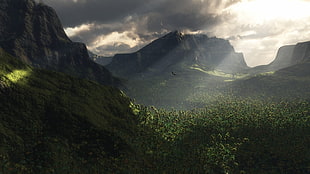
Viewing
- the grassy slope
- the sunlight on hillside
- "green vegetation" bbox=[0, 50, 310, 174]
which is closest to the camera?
the grassy slope

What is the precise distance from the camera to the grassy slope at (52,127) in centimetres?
8256

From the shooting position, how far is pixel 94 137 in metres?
109

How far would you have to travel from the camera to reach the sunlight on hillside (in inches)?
4351

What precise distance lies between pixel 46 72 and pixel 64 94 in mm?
26186

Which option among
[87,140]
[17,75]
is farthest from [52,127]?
[17,75]

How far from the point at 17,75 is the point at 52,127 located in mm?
38611

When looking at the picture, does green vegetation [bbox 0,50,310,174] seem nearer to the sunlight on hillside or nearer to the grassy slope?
the grassy slope

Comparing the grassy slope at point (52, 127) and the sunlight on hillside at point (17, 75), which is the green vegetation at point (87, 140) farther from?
the sunlight on hillside at point (17, 75)

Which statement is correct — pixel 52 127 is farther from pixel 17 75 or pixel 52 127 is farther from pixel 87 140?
pixel 17 75

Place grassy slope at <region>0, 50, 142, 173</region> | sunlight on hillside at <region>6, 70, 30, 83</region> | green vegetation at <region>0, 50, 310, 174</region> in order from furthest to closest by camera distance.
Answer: sunlight on hillside at <region>6, 70, 30, 83</region> < green vegetation at <region>0, 50, 310, 174</region> < grassy slope at <region>0, 50, 142, 173</region>

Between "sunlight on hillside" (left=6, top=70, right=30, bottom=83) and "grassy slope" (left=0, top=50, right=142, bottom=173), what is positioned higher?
"sunlight on hillside" (left=6, top=70, right=30, bottom=83)

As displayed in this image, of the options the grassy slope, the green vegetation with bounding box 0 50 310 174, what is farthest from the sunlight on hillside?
the green vegetation with bounding box 0 50 310 174


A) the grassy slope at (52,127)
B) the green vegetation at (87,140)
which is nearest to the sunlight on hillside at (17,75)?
the grassy slope at (52,127)

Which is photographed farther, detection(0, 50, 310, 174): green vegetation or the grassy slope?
detection(0, 50, 310, 174): green vegetation
